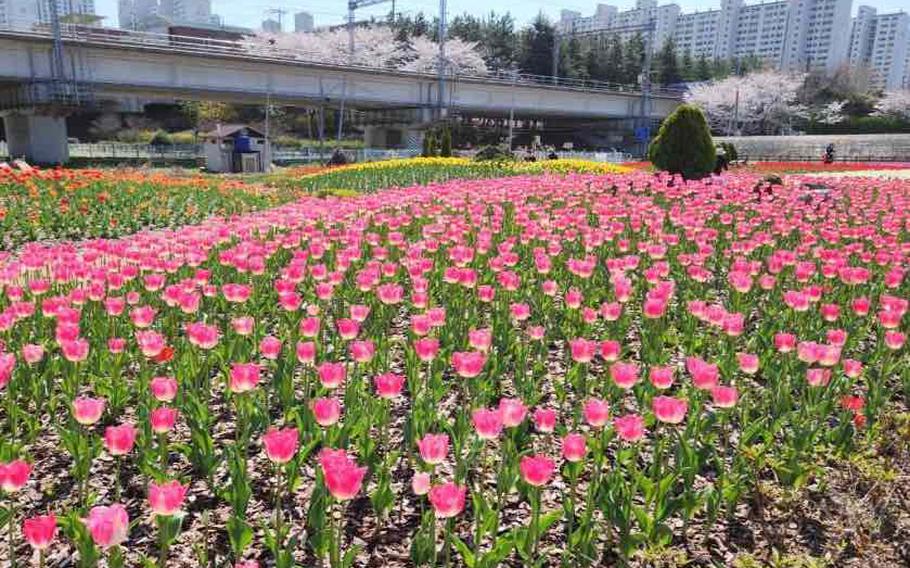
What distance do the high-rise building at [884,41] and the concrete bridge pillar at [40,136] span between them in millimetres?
161068

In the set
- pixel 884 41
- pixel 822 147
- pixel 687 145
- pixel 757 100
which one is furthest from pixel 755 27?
pixel 687 145

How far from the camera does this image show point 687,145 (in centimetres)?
1557

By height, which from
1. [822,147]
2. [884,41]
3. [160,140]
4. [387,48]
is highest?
[884,41]

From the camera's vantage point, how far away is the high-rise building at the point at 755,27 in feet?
480

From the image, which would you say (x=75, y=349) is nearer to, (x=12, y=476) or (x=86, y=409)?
(x=86, y=409)

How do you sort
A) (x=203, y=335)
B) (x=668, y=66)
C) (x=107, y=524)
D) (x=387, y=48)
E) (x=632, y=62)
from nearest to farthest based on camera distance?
1. (x=107, y=524)
2. (x=203, y=335)
3. (x=387, y=48)
4. (x=632, y=62)
5. (x=668, y=66)

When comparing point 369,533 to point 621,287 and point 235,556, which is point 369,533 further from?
point 621,287

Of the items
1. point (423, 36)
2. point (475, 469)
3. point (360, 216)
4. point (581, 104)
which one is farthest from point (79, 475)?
point (423, 36)

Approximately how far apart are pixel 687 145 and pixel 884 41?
593ft

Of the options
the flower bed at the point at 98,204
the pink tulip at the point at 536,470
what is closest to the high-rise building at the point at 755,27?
the flower bed at the point at 98,204

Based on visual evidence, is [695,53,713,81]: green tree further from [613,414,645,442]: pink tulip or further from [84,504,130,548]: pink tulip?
[84,504,130,548]: pink tulip

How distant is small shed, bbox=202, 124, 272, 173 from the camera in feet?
122

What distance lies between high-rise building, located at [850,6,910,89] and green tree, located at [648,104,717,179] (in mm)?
165614

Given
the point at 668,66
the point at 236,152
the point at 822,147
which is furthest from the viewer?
the point at 668,66
